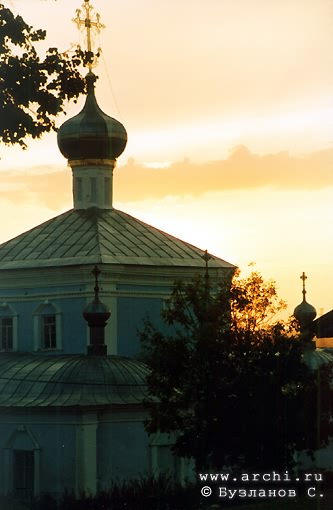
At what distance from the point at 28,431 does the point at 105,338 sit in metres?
3.35

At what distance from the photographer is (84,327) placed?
37.9 m

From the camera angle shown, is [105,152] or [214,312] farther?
[105,152]

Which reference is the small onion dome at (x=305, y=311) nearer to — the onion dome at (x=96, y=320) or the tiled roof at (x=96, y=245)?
the tiled roof at (x=96, y=245)

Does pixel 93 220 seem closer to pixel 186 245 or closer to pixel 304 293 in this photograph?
pixel 186 245

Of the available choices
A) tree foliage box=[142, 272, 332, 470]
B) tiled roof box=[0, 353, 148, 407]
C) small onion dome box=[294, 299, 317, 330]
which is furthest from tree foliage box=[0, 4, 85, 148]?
small onion dome box=[294, 299, 317, 330]

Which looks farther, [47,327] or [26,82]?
[47,327]

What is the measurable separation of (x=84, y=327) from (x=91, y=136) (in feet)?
15.9

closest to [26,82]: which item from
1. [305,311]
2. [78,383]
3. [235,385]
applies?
[235,385]

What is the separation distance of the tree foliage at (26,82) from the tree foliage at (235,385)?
9.52 metres

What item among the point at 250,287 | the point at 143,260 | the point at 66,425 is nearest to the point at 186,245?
the point at 143,260

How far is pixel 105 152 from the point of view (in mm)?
40500

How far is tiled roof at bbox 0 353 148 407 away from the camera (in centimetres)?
3522

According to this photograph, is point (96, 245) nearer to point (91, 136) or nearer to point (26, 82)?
point (91, 136)

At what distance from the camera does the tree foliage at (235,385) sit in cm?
2789
